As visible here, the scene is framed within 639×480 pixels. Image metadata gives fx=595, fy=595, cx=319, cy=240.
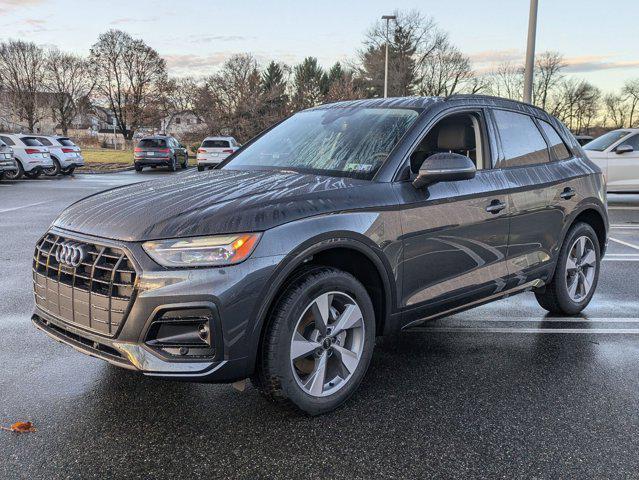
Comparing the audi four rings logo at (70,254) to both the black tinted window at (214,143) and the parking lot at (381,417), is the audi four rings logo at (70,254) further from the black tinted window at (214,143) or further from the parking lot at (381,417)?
the black tinted window at (214,143)

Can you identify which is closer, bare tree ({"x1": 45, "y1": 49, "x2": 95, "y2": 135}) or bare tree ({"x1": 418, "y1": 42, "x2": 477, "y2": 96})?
bare tree ({"x1": 418, "y1": 42, "x2": 477, "y2": 96})

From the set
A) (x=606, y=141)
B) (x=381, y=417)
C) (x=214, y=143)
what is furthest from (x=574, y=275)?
(x=214, y=143)

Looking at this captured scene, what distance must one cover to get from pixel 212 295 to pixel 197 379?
1.36 ft

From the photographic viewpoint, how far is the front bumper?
106 inches

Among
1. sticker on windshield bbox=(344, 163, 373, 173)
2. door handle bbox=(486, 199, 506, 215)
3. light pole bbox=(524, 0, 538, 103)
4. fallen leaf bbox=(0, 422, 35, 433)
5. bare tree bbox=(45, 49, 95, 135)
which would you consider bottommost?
fallen leaf bbox=(0, 422, 35, 433)

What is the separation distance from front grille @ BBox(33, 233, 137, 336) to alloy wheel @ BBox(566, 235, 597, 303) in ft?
11.9

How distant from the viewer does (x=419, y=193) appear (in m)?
3.54

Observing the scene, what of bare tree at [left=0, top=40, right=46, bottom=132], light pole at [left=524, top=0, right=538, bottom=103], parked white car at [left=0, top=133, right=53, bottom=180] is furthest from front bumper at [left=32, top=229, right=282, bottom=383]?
bare tree at [left=0, top=40, right=46, bottom=132]

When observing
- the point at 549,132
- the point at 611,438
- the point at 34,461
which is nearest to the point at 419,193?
the point at 611,438

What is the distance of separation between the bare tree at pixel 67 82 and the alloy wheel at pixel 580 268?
7012cm

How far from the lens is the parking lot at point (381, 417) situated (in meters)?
2.71

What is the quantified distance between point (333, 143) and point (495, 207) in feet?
3.84

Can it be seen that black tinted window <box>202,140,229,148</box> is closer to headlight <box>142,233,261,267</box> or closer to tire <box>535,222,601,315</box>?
tire <box>535,222,601,315</box>

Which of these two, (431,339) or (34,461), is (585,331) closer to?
(431,339)
